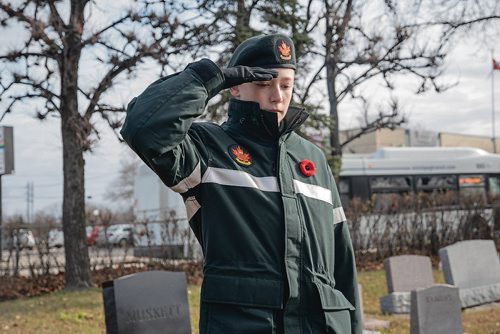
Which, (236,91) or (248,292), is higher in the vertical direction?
(236,91)

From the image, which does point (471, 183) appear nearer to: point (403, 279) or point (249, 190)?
point (403, 279)

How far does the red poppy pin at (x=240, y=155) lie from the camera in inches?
85.8

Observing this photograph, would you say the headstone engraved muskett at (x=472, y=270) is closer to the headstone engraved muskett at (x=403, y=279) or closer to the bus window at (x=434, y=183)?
the headstone engraved muskett at (x=403, y=279)

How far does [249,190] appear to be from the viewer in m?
2.12

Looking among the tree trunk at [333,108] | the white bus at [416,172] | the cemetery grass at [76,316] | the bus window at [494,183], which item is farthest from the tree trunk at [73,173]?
the bus window at [494,183]

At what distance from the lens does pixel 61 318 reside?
7.96 metres

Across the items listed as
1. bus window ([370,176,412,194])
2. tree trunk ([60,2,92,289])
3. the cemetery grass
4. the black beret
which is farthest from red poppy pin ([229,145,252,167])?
bus window ([370,176,412,194])

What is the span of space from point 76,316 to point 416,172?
42.2ft

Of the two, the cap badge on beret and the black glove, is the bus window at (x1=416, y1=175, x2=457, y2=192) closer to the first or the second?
the cap badge on beret

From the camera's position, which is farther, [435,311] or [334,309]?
[435,311]

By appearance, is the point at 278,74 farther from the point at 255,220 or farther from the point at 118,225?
the point at 118,225

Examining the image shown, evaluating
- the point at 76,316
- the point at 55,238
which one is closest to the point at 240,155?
the point at 76,316

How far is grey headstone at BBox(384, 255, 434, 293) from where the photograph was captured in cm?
945

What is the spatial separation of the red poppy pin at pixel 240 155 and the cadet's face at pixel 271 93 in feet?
0.54
